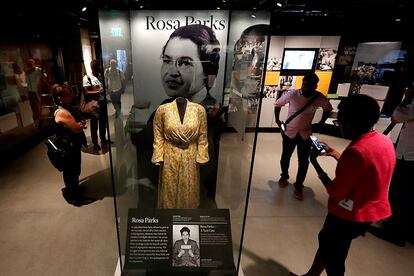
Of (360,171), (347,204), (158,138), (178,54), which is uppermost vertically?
(178,54)

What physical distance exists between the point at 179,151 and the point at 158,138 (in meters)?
0.19

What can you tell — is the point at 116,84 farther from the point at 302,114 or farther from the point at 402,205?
the point at 402,205

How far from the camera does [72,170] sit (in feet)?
9.28

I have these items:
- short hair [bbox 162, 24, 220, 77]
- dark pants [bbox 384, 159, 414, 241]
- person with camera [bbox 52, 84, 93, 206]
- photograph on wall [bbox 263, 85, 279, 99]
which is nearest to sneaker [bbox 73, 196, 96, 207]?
person with camera [bbox 52, 84, 93, 206]

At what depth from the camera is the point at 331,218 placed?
1.54 metres

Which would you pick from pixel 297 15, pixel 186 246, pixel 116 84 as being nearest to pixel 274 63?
pixel 297 15

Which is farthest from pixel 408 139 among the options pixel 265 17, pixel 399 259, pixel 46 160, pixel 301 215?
pixel 46 160

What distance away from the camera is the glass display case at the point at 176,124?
5.06 ft

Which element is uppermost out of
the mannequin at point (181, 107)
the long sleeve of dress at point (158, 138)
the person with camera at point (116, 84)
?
the person with camera at point (116, 84)

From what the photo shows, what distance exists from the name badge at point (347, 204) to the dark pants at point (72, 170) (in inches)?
104

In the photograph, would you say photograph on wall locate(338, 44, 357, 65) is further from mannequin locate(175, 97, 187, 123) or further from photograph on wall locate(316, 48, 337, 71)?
mannequin locate(175, 97, 187, 123)

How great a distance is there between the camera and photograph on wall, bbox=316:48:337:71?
550 centimetres

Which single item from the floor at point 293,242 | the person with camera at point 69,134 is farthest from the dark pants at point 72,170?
Result: the floor at point 293,242

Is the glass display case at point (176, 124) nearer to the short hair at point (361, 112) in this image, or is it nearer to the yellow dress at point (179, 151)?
the yellow dress at point (179, 151)
